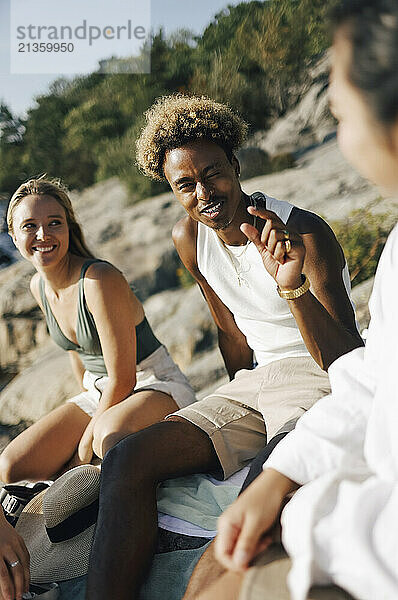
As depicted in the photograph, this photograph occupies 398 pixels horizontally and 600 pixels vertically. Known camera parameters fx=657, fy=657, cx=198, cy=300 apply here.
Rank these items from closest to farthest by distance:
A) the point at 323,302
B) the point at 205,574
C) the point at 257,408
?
1. the point at 205,574
2. the point at 323,302
3. the point at 257,408

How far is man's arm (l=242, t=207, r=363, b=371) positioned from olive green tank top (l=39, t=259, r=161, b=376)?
1.04 m

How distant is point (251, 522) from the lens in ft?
4.14

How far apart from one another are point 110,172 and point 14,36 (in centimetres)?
207

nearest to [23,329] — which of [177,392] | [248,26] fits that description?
[177,392]

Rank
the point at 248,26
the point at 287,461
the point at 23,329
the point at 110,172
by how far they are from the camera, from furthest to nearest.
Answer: the point at 110,172, the point at 248,26, the point at 23,329, the point at 287,461

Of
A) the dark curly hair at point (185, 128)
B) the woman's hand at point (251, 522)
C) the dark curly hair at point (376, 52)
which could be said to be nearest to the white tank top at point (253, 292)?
the dark curly hair at point (185, 128)

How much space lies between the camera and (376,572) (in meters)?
1.08

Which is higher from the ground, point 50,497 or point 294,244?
point 294,244

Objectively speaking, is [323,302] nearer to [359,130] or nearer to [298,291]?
[298,291]

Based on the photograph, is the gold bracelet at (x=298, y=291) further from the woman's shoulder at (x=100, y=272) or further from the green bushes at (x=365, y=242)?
the green bushes at (x=365, y=242)

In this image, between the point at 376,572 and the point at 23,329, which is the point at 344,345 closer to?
the point at 376,572

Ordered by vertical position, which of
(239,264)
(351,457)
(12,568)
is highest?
(239,264)

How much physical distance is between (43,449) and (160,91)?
6.11m

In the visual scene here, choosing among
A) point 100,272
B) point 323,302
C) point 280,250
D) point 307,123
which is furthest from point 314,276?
point 307,123
